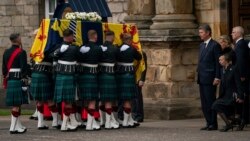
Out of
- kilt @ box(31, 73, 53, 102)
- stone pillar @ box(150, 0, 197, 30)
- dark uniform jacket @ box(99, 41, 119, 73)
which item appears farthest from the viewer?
stone pillar @ box(150, 0, 197, 30)

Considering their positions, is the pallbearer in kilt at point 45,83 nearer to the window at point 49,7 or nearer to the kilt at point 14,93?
the kilt at point 14,93

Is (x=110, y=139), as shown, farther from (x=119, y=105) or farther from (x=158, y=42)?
(x=158, y=42)

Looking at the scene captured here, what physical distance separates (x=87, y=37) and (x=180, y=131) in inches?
95.7

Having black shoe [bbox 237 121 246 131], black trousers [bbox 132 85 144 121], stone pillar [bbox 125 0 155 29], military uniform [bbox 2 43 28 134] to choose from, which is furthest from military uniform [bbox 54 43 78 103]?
stone pillar [bbox 125 0 155 29]

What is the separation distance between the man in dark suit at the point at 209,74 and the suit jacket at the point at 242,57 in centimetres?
33

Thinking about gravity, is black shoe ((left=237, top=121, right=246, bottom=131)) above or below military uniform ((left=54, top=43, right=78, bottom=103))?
below

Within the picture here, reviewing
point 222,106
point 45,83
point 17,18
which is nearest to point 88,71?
point 45,83

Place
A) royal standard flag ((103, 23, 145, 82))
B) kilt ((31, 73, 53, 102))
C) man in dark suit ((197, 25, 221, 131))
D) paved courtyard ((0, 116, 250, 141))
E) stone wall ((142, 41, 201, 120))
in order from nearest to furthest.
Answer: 1. paved courtyard ((0, 116, 250, 141))
2. man in dark suit ((197, 25, 221, 131))
3. kilt ((31, 73, 53, 102))
4. royal standard flag ((103, 23, 145, 82))
5. stone wall ((142, 41, 201, 120))

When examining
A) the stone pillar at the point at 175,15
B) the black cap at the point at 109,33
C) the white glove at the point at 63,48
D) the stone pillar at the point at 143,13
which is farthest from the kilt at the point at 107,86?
the stone pillar at the point at 143,13

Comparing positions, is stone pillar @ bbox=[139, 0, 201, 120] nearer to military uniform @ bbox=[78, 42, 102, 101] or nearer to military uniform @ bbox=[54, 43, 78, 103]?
military uniform @ bbox=[78, 42, 102, 101]

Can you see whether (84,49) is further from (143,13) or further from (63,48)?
(143,13)

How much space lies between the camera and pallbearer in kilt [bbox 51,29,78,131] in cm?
1931

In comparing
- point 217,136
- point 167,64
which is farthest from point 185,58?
point 217,136

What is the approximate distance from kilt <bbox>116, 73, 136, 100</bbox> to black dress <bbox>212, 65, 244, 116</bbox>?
5.58 ft
